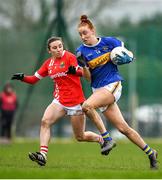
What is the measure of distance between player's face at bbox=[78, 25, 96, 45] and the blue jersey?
0.10 m

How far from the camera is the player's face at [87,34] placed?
46.1ft

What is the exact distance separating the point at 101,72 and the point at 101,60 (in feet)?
0.62

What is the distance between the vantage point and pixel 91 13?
112 feet

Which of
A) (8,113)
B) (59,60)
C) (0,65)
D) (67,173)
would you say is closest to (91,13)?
(0,65)

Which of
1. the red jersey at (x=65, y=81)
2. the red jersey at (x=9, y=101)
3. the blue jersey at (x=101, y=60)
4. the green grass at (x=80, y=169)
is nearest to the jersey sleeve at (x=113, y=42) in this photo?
the blue jersey at (x=101, y=60)

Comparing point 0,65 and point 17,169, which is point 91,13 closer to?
point 0,65

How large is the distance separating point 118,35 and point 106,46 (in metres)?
18.1

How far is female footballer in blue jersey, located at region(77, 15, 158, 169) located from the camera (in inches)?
550

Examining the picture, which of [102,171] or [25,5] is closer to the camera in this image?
[102,171]

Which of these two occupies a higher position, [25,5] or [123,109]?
[25,5]

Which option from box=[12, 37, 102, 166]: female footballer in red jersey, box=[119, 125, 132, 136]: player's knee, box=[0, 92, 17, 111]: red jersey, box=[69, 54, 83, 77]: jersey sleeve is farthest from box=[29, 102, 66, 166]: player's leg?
box=[0, 92, 17, 111]: red jersey

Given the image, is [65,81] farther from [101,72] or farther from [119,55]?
[119,55]

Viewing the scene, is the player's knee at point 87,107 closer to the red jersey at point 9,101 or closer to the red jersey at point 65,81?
the red jersey at point 65,81

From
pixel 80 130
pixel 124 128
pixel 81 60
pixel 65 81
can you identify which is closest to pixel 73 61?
pixel 65 81
